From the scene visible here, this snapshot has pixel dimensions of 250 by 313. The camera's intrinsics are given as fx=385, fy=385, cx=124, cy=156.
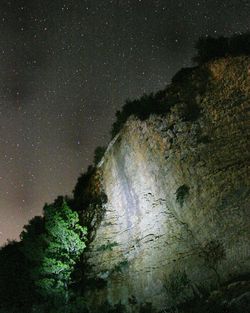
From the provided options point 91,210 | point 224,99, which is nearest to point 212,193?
point 224,99

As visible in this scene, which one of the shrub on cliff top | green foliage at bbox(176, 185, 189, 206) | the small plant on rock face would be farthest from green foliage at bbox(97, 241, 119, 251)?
the shrub on cliff top

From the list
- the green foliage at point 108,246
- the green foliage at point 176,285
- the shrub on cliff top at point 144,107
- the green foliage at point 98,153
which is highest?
the green foliage at point 98,153

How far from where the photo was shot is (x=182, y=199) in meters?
19.2

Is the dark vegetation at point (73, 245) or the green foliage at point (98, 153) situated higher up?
the green foliage at point (98, 153)

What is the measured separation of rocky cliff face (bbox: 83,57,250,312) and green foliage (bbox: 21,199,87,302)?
5.04ft

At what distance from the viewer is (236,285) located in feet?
47.9

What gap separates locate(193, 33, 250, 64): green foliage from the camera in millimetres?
21375

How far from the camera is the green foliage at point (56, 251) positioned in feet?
68.3

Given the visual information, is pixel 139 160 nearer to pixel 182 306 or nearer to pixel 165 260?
pixel 165 260

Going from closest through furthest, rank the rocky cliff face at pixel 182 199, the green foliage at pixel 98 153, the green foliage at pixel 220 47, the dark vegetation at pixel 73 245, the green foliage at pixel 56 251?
the rocky cliff face at pixel 182 199
the dark vegetation at pixel 73 245
the green foliage at pixel 56 251
the green foliage at pixel 220 47
the green foliage at pixel 98 153

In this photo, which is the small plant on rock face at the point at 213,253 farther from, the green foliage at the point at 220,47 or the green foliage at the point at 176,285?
the green foliage at the point at 220,47

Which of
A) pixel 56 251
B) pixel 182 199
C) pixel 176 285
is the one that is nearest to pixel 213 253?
pixel 176 285

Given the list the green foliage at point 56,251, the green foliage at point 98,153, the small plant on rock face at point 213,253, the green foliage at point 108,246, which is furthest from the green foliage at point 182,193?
the green foliage at point 98,153

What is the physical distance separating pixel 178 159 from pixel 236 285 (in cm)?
717
